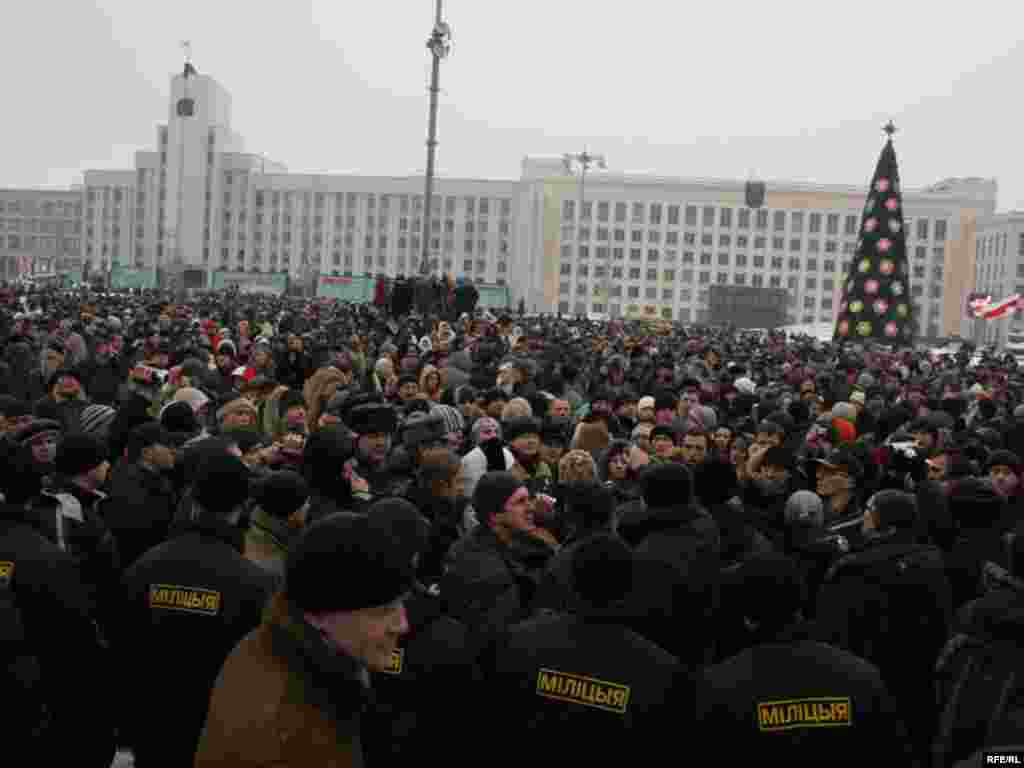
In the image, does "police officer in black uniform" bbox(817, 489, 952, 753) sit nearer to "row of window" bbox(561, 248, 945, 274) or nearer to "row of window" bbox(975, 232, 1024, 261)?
"row of window" bbox(561, 248, 945, 274)

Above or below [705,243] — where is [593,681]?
below

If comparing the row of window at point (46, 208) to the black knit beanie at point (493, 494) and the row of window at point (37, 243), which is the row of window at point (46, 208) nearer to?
the row of window at point (37, 243)

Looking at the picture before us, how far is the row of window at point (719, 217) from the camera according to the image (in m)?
111

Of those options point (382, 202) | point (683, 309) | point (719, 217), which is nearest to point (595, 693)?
point (683, 309)

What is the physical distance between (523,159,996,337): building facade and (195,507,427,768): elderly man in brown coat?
108 m

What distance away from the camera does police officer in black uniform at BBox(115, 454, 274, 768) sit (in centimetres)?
406

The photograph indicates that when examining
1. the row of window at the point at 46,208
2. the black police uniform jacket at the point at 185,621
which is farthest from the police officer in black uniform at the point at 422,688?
the row of window at the point at 46,208

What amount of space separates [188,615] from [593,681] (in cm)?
141

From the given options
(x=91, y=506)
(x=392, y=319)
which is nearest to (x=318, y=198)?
(x=392, y=319)

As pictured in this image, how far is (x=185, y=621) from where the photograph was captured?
4.08m

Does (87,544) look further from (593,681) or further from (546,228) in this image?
(546,228)

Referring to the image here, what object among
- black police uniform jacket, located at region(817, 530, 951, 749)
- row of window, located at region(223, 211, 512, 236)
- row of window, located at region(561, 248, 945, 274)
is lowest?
black police uniform jacket, located at region(817, 530, 951, 749)

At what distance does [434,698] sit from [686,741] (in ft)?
2.64

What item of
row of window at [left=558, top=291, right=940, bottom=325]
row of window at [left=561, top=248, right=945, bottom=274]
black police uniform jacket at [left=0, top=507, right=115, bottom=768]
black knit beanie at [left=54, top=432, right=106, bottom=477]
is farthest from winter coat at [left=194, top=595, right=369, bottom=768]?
row of window at [left=561, top=248, right=945, bottom=274]
